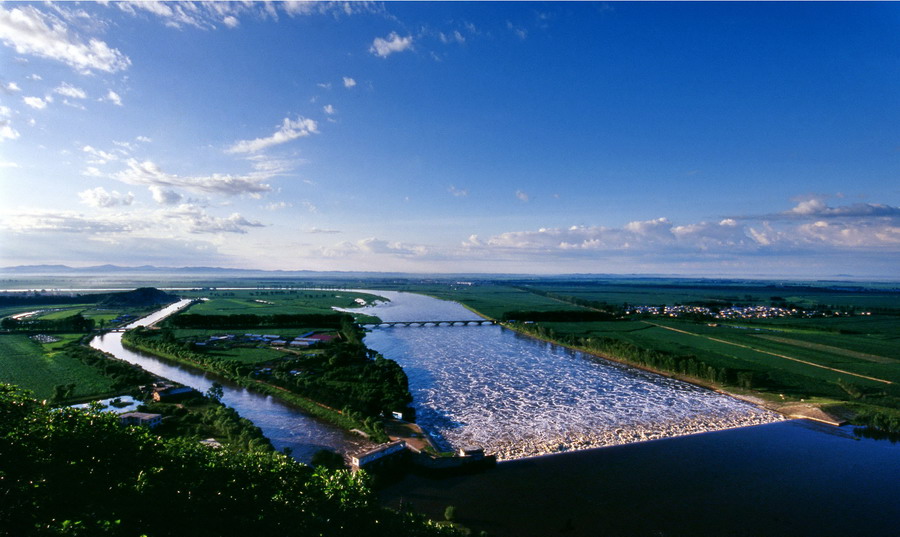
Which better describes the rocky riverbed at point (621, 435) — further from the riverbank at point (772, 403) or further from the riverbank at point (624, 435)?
the riverbank at point (772, 403)

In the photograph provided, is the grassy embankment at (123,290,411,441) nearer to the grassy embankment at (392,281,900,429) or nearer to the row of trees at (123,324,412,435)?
the row of trees at (123,324,412,435)

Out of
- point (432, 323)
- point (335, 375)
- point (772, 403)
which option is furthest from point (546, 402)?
point (432, 323)

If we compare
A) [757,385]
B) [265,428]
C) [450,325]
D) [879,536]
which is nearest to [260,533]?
[265,428]

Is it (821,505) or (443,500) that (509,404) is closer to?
(443,500)

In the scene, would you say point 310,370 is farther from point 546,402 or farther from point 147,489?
point 147,489

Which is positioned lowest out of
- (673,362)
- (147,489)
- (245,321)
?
(245,321)

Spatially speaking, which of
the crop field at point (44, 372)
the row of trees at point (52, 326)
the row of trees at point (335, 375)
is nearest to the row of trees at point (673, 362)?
the row of trees at point (335, 375)
